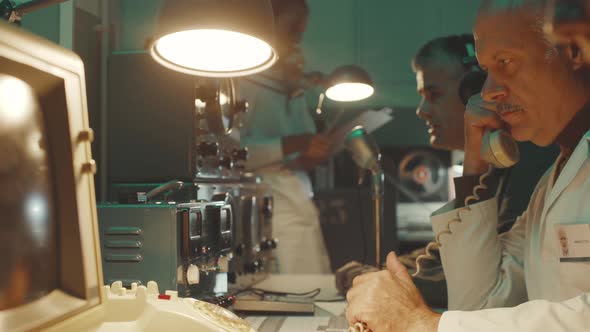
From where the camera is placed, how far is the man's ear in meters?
0.85

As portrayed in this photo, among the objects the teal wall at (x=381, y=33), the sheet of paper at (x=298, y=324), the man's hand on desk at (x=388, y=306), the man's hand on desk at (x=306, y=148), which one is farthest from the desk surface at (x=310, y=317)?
the teal wall at (x=381, y=33)

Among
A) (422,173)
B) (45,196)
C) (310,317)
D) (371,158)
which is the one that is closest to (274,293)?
(310,317)

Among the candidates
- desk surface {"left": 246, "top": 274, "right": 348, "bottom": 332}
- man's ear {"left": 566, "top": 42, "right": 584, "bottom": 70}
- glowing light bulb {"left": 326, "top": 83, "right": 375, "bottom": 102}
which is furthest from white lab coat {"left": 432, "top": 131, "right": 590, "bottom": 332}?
glowing light bulb {"left": 326, "top": 83, "right": 375, "bottom": 102}

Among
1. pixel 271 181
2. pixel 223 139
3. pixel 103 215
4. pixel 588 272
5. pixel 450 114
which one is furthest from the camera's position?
pixel 271 181

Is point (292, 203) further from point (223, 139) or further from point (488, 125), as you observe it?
point (488, 125)

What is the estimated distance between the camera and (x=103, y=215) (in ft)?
3.15

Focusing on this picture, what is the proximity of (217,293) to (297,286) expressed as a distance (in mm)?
468

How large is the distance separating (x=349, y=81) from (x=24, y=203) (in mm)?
1271

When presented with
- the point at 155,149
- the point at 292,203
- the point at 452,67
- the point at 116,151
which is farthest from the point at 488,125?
the point at 292,203

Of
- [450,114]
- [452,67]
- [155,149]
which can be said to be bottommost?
[155,149]

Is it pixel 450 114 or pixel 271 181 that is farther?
pixel 271 181

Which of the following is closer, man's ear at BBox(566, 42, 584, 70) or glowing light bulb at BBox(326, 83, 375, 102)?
man's ear at BBox(566, 42, 584, 70)

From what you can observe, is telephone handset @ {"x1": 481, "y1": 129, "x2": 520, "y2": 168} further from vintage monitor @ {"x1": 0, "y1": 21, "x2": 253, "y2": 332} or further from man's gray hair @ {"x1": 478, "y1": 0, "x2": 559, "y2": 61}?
vintage monitor @ {"x1": 0, "y1": 21, "x2": 253, "y2": 332}

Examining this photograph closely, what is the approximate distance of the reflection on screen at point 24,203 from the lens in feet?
1.54
